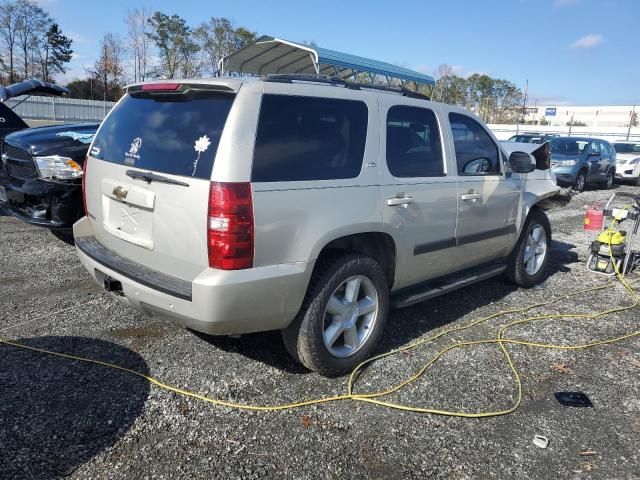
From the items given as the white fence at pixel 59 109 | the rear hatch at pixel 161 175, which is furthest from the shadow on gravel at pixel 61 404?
the white fence at pixel 59 109

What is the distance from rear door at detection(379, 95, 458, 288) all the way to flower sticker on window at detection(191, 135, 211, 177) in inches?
48.8

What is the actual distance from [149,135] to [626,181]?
20.4 meters

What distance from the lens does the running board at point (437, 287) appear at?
379 cm

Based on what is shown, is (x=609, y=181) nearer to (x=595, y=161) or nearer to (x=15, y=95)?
(x=595, y=161)

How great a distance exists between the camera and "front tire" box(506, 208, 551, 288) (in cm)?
521

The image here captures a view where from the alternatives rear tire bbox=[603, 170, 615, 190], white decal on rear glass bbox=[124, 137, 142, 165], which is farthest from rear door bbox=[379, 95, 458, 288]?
rear tire bbox=[603, 170, 615, 190]

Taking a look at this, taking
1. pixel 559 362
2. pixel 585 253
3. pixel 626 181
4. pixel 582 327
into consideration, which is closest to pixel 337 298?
pixel 559 362

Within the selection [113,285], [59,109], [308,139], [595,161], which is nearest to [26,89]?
[113,285]

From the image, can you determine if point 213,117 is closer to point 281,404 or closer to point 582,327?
point 281,404

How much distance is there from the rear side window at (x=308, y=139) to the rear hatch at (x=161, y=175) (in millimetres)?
265

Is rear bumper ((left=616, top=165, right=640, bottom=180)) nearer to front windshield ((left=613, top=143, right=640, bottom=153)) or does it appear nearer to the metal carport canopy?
front windshield ((left=613, top=143, right=640, bottom=153))

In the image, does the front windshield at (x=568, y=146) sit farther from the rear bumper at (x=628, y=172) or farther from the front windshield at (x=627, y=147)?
the front windshield at (x=627, y=147)

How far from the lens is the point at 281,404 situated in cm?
301

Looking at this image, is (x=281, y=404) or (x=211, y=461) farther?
(x=281, y=404)
